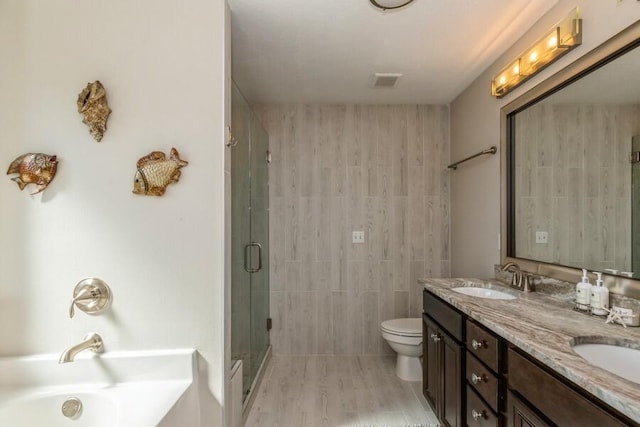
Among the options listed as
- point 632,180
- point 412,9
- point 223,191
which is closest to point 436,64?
point 412,9

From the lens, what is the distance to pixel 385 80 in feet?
8.21

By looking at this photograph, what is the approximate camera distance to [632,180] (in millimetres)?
1282

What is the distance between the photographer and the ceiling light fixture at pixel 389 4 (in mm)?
1576

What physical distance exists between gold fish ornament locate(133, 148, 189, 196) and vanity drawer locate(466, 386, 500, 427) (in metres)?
1.71

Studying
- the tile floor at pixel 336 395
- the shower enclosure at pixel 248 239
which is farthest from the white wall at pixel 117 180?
the tile floor at pixel 336 395

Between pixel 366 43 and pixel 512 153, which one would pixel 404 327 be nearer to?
pixel 512 153

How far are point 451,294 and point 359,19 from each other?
1.60 m

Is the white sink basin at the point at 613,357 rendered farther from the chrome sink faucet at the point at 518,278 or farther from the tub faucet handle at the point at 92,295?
the tub faucet handle at the point at 92,295

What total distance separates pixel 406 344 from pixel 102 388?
1958 millimetres

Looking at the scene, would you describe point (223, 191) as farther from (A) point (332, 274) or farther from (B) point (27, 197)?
(A) point (332, 274)

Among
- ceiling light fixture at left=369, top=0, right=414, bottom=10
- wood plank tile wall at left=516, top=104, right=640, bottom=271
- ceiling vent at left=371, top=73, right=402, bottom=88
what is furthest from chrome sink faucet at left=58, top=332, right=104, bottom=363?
ceiling vent at left=371, top=73, right=402, bottom=88

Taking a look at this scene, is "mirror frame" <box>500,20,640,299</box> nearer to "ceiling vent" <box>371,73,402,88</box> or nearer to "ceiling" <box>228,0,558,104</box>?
"ceiling" <box>228,0,558,104</box>

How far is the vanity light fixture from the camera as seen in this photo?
1.50 meters

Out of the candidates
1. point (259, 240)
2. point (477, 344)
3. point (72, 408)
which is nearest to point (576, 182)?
point (477, 344)
